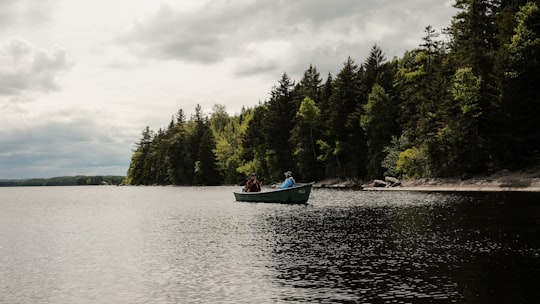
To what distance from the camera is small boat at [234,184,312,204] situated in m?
57.1

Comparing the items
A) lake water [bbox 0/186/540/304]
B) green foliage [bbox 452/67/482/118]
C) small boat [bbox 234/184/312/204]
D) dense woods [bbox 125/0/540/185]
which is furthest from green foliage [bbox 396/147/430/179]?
lake water [bbox 0/186/540/304]

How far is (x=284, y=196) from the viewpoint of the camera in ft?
195

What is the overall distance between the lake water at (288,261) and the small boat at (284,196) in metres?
18.0

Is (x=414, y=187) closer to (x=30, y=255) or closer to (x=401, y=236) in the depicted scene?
(x=401, y=236)

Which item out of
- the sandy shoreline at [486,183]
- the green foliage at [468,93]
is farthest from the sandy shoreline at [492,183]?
the green foliage at [468,93]

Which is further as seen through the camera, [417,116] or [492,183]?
[417,116]

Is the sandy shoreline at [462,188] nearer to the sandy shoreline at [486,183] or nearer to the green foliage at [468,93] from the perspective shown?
the sandy shoreline at [486,183]

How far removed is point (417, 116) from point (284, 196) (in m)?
36.3

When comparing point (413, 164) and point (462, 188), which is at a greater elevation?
point (413, 164)

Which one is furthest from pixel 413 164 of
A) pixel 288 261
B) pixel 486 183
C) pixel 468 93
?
pixel 288 261

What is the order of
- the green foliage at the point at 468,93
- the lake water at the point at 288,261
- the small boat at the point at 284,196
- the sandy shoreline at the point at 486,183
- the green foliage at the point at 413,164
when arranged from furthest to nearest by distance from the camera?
1. the green foliage at the point at 413,164
2. the green foliage at the point at 468,93
3. the sandy shoreline at the point at 486,183
4. the small boat at the point at 284,196
5. the lake water at the point at 288,261

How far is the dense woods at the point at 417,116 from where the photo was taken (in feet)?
216

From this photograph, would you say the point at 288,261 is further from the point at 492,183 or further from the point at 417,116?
the point at 417,116

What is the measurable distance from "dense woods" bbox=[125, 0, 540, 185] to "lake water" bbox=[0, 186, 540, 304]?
106ft
